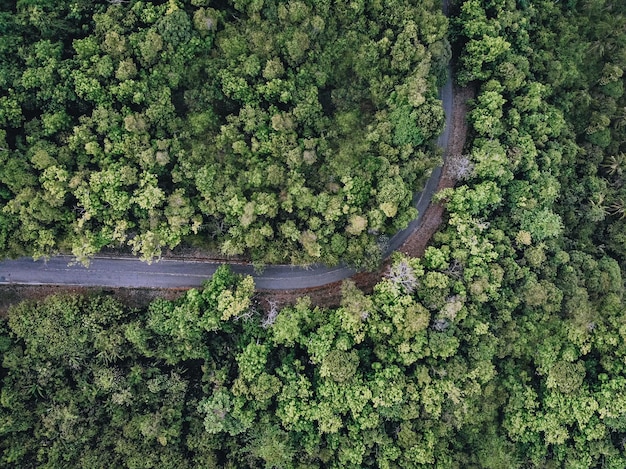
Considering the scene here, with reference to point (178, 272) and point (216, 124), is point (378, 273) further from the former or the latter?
point (216, 124)

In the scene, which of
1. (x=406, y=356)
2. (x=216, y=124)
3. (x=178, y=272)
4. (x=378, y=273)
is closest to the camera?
(x=406, y=356)

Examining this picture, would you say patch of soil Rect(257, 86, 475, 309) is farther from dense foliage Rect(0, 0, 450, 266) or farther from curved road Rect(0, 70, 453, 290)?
dense foliage Rect(0, 0, 450, 266)

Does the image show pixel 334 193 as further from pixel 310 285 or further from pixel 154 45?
pixel 154 45

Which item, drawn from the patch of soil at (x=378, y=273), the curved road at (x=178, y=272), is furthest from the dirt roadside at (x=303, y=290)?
the curved road at (x=178, y=272)

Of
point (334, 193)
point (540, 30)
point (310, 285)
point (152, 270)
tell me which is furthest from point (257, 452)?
point (540, 30)

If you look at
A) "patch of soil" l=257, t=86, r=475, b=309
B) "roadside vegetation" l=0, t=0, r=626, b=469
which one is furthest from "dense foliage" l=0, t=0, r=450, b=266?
"roadside vegetation" l=0, t=0, r=626, b=469

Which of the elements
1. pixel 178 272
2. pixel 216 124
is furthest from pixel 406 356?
pixel 216 124

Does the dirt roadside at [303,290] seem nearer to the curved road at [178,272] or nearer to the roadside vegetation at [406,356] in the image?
the curved road at [178,272]
